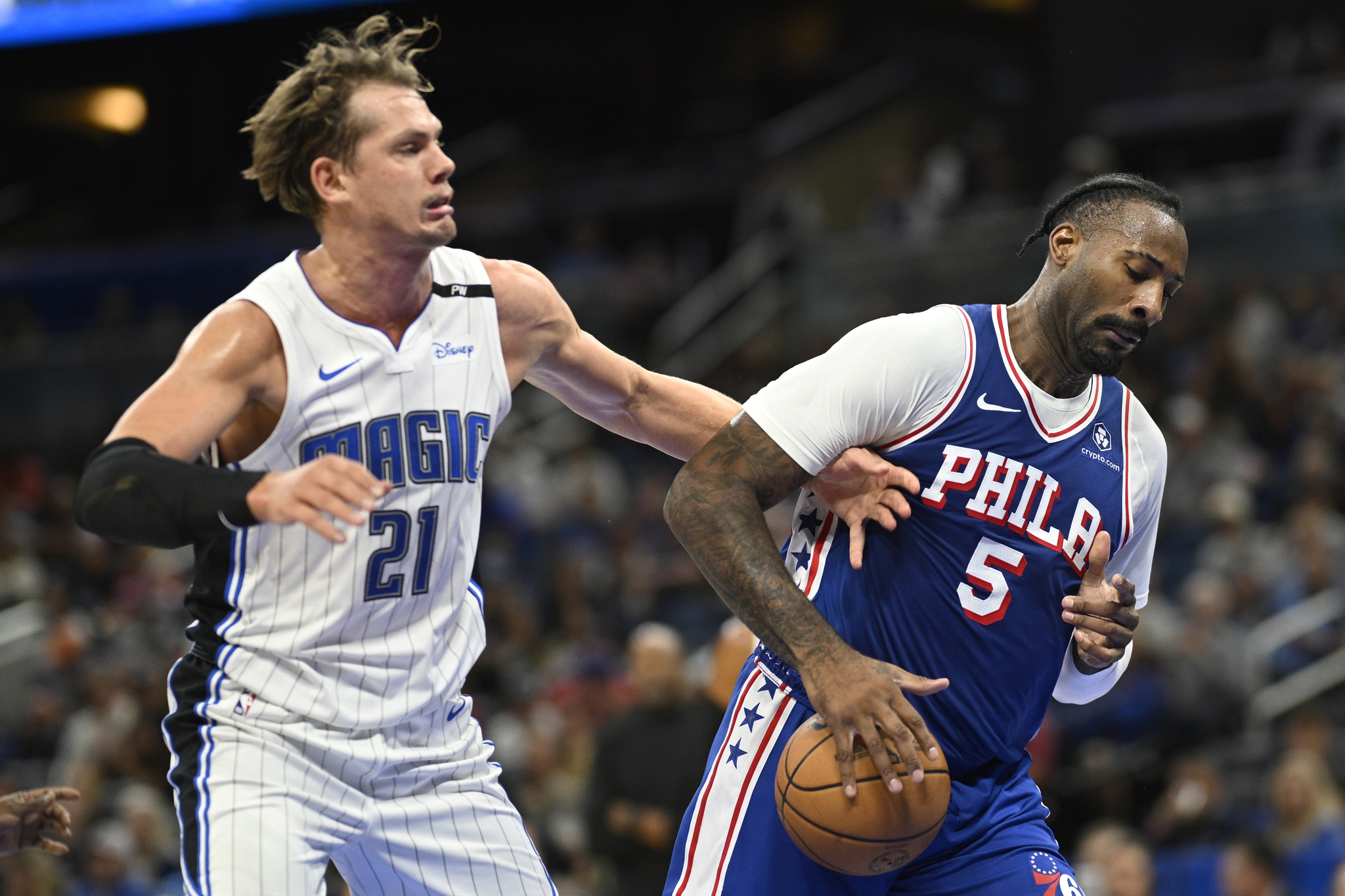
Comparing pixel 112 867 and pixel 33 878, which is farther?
pixel 33 878

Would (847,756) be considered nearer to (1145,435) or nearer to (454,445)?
(454,445)

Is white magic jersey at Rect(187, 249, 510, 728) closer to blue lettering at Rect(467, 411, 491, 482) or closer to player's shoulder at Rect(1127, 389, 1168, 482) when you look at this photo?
blue lettering at Rect(467, 411, 491, 482)

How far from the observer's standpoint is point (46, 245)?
23594mm

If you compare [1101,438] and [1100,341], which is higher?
[1100,341]

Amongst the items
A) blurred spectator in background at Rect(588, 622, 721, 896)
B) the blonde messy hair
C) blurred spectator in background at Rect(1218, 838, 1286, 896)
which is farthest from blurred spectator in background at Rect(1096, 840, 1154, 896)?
the blonde messy hair

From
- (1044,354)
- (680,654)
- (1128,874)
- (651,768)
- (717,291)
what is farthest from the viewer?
(717,291)

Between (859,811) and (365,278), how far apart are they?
182cm

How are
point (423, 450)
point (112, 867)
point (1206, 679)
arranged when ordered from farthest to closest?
point (112, 867) < point (1206, 679) < point (423, 450)

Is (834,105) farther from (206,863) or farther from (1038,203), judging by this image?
(206,863)

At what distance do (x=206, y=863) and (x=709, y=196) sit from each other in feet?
51.0

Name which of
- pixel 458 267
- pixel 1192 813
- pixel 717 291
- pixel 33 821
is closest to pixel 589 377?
pixel 458 267

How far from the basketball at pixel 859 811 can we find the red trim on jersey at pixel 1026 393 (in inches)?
36.8

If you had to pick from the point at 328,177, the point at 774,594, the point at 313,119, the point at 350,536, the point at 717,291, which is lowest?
the point at 774,594

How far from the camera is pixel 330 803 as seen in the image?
3490mm
